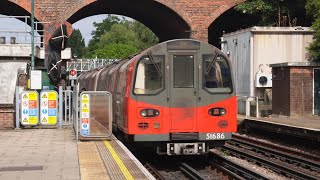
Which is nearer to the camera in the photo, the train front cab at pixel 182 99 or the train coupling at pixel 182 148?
the train front cab at pixel 182 99

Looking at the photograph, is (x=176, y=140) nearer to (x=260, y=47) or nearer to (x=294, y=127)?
(x=294, y=127)

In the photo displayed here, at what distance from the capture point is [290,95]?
22.7 meters

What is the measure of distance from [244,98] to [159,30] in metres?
19.9

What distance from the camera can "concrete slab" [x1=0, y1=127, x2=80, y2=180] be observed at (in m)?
9.80

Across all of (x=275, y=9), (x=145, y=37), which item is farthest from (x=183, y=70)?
(x=145, y=37)

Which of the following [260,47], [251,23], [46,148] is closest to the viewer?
[46,148]

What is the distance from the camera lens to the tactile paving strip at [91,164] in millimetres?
9489

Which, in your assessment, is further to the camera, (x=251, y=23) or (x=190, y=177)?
(x=251, y=23)

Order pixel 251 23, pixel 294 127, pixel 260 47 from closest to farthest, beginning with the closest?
1. pixel 294 127
2. pixel 260 47
3. pixel 251 23

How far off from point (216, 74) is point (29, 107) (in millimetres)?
9099

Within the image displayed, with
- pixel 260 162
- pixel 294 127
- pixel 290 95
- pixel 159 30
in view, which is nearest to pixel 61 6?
pixel 159 30

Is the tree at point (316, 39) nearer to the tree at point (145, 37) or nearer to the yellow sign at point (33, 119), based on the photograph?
the yellow sign at point (33, 119)

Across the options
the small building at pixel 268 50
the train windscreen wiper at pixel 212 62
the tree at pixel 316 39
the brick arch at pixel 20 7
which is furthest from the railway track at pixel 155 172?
the brick arch at pixel 20 7

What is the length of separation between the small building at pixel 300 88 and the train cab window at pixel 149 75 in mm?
11091
